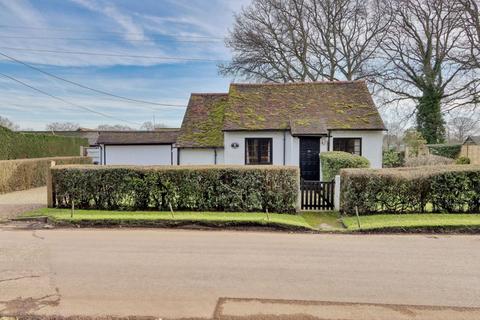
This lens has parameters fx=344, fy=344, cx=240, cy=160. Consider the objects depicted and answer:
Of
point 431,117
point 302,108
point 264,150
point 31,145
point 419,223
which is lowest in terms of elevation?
point 419,223

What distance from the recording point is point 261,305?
442 centimetres

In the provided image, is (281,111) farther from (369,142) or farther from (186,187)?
(186,187)

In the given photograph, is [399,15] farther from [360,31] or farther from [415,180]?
[415,180]

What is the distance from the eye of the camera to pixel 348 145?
1842cm

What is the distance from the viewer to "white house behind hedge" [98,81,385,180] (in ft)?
59.6

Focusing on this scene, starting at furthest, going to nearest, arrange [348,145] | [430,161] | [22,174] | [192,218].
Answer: [430,161]
[348,145]
[22,174]
[192,218]

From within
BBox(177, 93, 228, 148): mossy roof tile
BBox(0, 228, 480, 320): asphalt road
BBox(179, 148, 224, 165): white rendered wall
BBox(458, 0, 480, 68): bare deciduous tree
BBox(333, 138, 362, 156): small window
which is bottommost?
BBox(0, 228, 480, 320): asphalt road

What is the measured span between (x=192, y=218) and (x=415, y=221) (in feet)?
19.6

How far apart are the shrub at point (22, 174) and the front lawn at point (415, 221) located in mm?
13146

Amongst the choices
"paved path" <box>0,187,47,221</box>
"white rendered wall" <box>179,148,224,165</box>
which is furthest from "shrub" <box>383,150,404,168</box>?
"paved path" <box>0,187,47,221</box>

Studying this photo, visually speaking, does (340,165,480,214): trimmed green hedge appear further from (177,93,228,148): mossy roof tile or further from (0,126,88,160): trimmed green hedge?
(0,126,88,160): trimmed green hedge

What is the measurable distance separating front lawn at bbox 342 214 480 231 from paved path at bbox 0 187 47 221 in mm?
10341

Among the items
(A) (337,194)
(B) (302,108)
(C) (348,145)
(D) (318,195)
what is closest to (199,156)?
(B) (302,108)

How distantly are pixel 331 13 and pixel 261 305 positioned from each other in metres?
33.3
